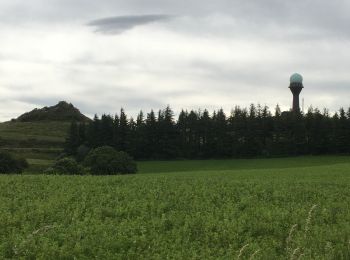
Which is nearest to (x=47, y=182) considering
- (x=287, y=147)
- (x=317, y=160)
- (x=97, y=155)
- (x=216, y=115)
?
(x=97, y=155)

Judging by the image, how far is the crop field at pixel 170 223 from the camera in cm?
1257

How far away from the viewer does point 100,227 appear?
1480cm

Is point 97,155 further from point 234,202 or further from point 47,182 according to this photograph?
point 234,202

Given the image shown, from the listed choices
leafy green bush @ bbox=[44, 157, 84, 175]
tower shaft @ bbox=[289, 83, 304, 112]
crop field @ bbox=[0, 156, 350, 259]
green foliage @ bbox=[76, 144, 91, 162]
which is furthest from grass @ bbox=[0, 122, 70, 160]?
crop field @ bbox=[0, 156, 350, 259]

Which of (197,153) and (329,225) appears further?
(197,153)

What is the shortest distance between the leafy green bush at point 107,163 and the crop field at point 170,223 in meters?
59.1

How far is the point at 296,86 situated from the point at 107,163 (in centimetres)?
9302

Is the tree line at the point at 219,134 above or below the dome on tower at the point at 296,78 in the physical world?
below

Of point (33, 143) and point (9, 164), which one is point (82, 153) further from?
point (33, 143)

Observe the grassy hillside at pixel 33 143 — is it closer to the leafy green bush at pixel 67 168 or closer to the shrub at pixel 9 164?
the shrub at pixel 9 164

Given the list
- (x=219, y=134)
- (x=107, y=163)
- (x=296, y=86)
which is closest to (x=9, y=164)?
(x=107, y=163)

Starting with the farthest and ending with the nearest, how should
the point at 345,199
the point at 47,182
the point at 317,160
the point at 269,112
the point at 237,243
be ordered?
1. the point at 269,112
2. the point at 317,160
3. the point at 47,182
4. the point at 345,199
5. the point at 237,243

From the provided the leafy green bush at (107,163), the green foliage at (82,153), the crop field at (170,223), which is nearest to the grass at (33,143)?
the green foliage at (82,153)

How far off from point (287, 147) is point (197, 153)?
983 inches
